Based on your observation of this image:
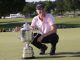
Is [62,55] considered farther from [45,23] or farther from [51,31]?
[45,23]

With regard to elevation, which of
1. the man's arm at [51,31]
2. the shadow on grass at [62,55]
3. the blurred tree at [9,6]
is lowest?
the blurred tree at [9,6]

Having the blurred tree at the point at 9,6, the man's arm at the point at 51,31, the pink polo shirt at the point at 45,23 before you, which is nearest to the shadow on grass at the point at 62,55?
the man's arm at the point at 51,31

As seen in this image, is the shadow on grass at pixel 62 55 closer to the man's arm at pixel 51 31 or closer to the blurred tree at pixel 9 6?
Result: the man's arm at pixel 51 31

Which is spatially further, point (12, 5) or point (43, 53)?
point (12, 5)

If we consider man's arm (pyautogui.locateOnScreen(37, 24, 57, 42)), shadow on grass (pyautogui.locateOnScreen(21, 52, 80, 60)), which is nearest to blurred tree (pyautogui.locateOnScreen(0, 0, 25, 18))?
shadow on grass (pyautogui.locateOnScreen(21, 52, 80, 60))

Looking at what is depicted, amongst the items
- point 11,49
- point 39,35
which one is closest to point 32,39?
point 39,35

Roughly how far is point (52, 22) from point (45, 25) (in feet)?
0.90

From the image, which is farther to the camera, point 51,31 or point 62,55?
point 62,55

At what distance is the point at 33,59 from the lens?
1062 centimetres

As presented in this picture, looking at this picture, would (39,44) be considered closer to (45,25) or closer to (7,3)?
(45,25)

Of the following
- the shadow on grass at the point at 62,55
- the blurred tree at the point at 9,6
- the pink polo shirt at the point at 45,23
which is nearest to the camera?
the shadow on grass at the point at 62,55

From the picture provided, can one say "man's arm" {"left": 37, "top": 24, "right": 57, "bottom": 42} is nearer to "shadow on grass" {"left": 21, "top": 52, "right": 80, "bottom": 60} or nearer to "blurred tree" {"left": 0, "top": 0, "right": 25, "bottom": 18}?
"shadow on grass" {"left": 21, "top": 52, "right": 80, "bottom": 60}

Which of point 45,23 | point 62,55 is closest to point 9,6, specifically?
point 45,23

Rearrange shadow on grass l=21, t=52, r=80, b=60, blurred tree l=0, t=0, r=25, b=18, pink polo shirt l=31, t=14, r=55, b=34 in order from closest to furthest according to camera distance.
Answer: shadow on grass l=21, t=52, r=80, b=60 < pink polo shirt l=31, t=14, r=55, b=34 < blurred tree l=0, t=0, r=25, b=18
